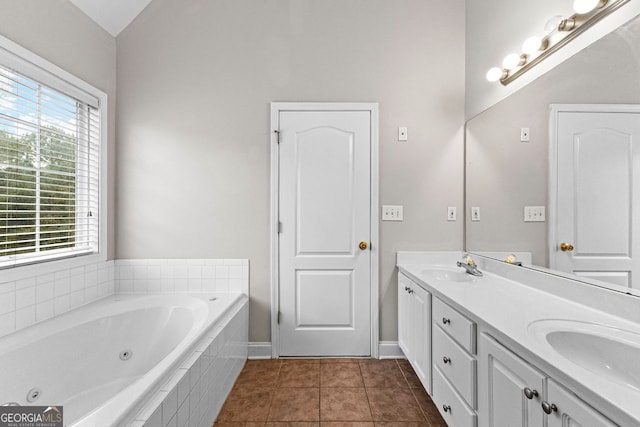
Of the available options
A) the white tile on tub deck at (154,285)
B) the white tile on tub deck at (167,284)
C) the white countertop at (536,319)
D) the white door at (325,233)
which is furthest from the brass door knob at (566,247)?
the white tile on tub deck at (154,285)

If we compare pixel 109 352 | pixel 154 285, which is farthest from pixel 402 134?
pixel 109 352

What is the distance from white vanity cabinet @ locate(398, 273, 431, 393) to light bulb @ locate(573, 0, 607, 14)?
154 cm

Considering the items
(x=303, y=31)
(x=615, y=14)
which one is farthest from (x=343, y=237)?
(x=615, y=14)

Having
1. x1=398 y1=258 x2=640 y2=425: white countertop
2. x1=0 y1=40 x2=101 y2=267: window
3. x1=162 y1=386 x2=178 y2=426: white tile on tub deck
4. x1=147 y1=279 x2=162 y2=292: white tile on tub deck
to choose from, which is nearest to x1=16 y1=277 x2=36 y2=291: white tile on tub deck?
x1=0 y1=40 x2=101 y2=267: window

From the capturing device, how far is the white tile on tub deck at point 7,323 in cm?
150

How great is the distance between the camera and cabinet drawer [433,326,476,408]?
4.11ft

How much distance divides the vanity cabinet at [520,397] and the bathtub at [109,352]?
1.23 meters

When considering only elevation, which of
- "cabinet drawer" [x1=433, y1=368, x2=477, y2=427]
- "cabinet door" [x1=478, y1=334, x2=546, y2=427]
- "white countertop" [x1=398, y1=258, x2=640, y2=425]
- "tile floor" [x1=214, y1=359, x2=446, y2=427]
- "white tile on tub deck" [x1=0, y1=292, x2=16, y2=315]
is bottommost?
"tile floor" [x1=214, y1=359, x2=446, y2=427]

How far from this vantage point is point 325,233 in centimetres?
231

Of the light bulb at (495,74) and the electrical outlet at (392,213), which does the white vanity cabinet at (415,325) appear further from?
the light bulb at (495,74)

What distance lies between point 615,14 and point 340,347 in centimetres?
243

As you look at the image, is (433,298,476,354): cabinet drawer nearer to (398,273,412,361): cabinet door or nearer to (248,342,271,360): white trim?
(398,273,412,361): cabinet door

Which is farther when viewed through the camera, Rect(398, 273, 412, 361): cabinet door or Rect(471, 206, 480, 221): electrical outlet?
Rect(471, 206, 480, 221): electrical outlet

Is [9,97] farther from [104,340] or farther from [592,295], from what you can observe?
[592,295]
